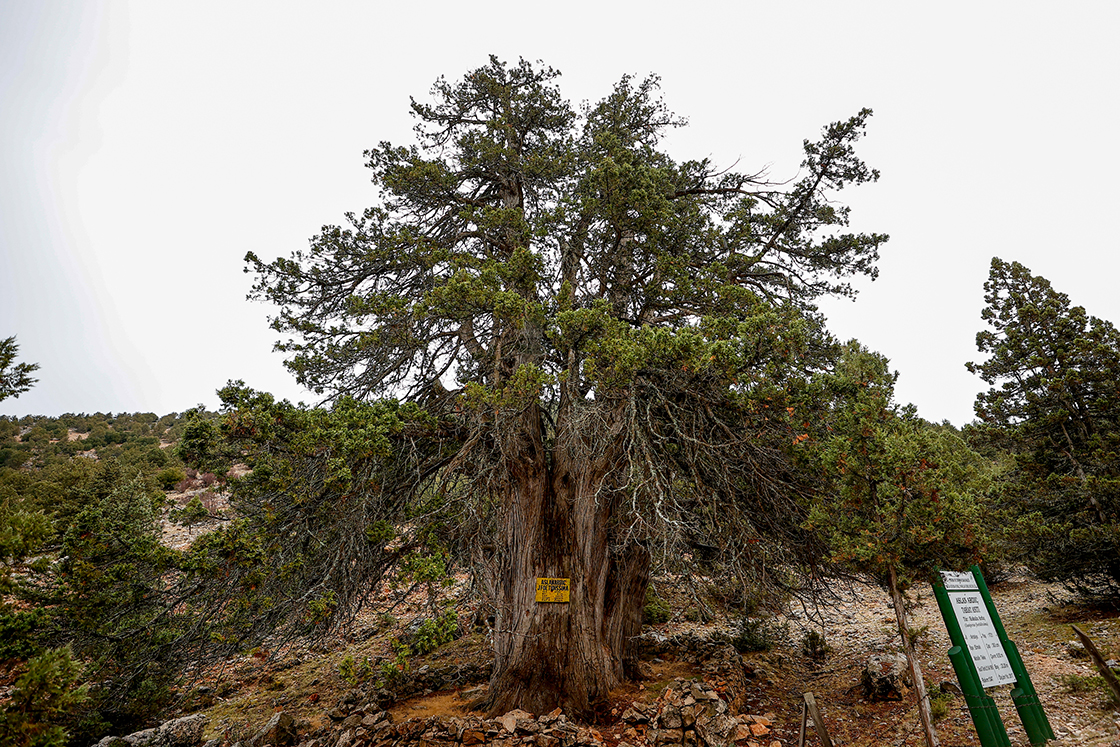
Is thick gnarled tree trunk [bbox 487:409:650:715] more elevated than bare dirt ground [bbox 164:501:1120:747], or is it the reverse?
thick gnarled tree trunk [bbox 487:409:650:715]

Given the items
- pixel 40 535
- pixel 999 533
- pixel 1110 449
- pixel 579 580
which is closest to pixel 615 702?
pixel 579 580

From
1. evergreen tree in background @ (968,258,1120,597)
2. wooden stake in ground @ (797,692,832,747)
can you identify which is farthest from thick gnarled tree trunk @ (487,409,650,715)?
evergreen tree in background @ (968,258,1120,597)

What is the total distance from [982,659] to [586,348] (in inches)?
196

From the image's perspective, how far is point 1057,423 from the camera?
31.0ft

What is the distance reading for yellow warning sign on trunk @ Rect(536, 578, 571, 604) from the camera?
704 cm

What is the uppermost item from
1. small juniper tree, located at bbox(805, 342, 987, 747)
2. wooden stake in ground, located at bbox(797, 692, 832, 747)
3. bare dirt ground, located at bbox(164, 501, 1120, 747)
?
small juniper tree, located at bbox(805, 342, 987, 747)

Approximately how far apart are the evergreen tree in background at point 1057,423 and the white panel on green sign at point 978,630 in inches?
206

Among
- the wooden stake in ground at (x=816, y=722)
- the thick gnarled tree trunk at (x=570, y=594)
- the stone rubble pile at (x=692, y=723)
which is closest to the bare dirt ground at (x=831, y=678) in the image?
the stone rubble pile at (x=692, y=723)

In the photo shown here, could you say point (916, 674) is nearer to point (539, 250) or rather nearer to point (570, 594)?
point (570, 594)

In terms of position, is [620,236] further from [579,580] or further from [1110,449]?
[1110,449]

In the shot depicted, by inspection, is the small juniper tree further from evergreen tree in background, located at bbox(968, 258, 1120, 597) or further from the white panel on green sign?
evergreen tree in background, located at bbox(968, 258, 1120, 597)

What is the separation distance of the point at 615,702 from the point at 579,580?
1636 mm

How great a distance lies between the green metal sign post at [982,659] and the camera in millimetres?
4383

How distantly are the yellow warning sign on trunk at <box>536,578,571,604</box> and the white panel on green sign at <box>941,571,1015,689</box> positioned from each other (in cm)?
447
